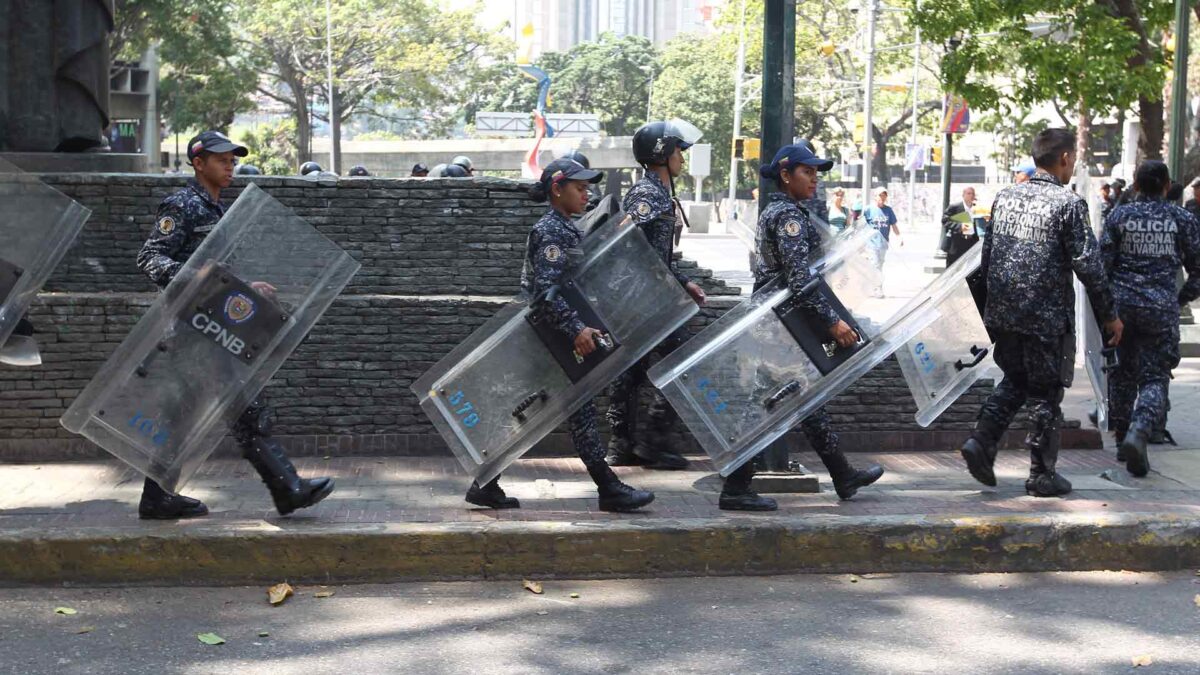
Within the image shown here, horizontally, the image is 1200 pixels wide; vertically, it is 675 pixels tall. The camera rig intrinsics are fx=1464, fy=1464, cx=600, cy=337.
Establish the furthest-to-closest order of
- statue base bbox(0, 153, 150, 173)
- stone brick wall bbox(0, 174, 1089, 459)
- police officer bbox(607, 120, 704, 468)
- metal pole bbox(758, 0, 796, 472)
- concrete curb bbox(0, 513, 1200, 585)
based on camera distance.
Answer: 1. statue base bbox(0, 153, 150, 173)
2. stone brick wall bbox(0, 174, 1089, 459)
3. police officer bbox(607, 120, 704, 468)
4. metal pole bbox(758, 0, 796, 472)
5. concrete curb bbox(0, 513, 1200, 585)

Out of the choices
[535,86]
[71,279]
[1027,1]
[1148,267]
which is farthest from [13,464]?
[535,86]

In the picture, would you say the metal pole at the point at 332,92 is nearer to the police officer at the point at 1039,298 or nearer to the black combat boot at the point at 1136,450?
the black combat boot at the point at 1136,450

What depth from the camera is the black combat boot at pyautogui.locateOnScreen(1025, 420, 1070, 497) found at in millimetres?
6812

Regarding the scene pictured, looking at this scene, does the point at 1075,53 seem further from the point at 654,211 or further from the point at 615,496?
the point at 615,496

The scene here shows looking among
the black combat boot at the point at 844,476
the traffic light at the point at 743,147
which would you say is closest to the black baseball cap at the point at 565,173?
the black combat boot at the point at 844,476

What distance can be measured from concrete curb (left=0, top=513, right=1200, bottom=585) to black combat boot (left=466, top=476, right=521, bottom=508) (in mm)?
474

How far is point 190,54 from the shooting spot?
128ft

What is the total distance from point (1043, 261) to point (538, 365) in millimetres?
2354

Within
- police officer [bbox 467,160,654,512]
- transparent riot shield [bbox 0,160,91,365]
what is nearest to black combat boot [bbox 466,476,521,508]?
police officer [bbox 467,160,654,512]

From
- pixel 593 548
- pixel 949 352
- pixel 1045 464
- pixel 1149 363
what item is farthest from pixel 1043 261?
pixel 593 548

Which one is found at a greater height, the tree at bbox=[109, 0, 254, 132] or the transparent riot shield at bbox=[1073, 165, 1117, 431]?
the tree at bbox=[109, 0, 254, 132]

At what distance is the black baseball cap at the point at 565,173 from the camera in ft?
20.6

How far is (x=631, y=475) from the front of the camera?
7598mm

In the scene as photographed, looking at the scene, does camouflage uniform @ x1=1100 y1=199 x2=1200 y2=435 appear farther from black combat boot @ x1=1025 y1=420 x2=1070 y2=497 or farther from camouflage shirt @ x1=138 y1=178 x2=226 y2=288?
camouflage shirt @ x1=138 y1=178 x2=226 y2=288
